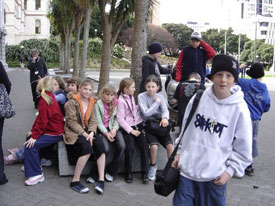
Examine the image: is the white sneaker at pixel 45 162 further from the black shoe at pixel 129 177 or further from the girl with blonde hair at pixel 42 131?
the black shoe at pixel 129 177

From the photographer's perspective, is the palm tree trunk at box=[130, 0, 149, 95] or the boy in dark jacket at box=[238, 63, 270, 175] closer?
the boy in dark jacket at box=[238, 63, 270, 175]

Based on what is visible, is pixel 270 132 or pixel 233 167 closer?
pixel 233 167

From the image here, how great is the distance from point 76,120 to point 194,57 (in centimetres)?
268

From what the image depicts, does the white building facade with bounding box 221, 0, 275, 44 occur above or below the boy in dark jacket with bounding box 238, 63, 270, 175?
above

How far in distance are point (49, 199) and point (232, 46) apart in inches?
3944

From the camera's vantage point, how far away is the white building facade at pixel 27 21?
208 ft

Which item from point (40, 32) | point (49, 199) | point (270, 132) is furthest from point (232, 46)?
point (49, 199)

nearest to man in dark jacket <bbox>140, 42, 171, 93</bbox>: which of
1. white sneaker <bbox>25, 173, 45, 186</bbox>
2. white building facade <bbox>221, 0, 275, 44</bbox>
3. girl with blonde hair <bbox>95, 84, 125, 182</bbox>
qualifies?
girl with blonde hair <bbox>95, 84, 125, 182</bbox>

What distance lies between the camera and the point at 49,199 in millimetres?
4461

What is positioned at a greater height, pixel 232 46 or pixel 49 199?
pixel 232 46

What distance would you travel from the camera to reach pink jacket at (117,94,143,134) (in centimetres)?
541

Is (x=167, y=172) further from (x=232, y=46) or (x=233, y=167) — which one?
(x=232, y=46)

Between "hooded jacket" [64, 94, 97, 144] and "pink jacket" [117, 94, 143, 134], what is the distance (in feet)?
1.36

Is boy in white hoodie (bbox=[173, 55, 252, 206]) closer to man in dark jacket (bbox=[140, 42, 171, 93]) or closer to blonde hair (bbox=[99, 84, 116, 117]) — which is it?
blonde hair (bbox=[99, 84, 116, 117])
